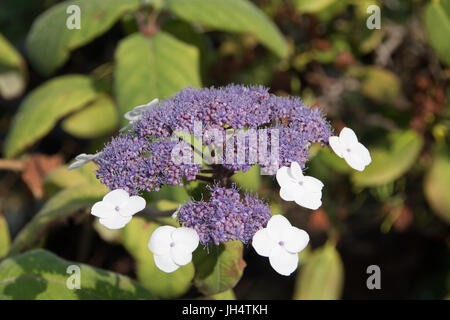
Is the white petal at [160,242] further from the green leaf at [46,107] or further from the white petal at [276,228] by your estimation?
the green leaf at [46,107]

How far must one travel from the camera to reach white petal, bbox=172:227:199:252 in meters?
0.83

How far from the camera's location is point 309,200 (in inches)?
33.1

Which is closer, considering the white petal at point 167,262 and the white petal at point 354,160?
the white petal at point 167,262

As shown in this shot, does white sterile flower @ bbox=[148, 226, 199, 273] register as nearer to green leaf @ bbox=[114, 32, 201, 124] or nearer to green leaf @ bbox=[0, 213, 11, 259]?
green leaf @ bbox=[114, 32, 201, 124]

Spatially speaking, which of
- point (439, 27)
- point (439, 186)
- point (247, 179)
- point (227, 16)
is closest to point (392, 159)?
point (439, 186)

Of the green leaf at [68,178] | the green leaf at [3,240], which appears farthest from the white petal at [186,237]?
the green leaf at [3,240]

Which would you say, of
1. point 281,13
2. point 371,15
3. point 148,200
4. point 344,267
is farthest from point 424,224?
point 148,200

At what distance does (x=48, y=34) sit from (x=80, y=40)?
7.1 inches

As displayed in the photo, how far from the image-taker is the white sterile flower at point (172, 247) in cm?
81

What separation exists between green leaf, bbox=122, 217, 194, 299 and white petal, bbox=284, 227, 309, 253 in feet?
1.88

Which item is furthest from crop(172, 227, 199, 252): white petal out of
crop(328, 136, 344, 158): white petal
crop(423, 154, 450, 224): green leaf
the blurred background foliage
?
crop(423, 154, 450, 224): green leaf

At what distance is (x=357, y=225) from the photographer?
212 cm

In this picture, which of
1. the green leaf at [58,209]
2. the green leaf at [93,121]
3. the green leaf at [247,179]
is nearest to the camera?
the green leaf at [58,209]
